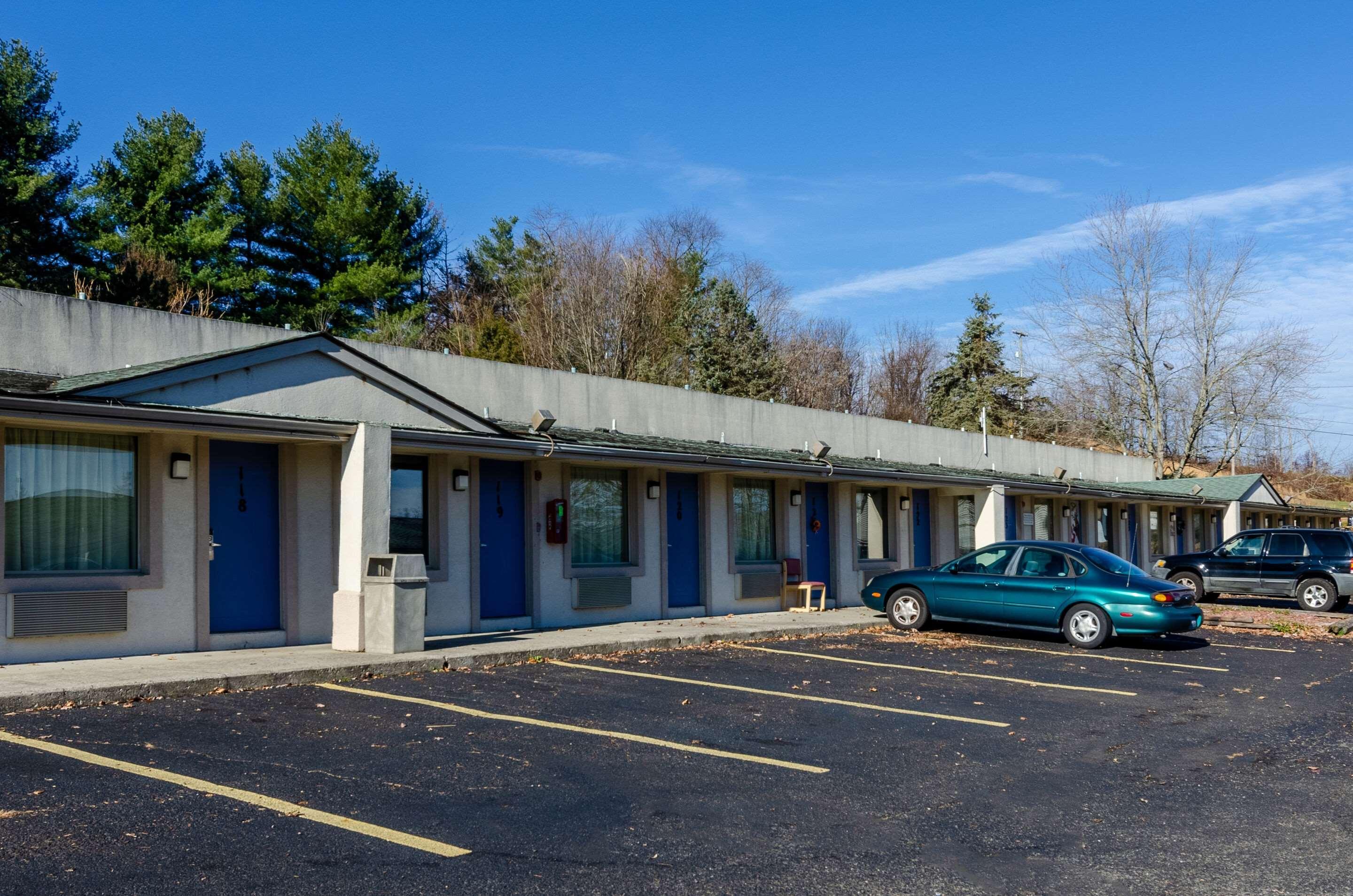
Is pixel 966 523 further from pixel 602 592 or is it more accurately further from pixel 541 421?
pixel 541 421

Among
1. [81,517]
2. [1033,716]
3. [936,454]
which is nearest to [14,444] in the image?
[81,517]

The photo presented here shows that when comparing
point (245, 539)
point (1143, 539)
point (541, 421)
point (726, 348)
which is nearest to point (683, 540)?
point (541, 421)

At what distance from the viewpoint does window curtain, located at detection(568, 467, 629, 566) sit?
1720 centimetres

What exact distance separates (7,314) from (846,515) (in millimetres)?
14963

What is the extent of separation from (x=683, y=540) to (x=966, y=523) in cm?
1008

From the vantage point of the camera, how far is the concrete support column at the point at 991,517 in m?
24.2

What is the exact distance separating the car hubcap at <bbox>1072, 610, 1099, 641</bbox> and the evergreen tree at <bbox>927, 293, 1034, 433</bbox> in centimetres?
4453

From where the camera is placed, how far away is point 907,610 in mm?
17422

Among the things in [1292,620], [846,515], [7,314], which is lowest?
[1292,620]

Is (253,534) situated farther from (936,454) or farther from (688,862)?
(936,454)

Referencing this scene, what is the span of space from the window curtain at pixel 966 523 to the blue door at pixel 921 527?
140 centimetres

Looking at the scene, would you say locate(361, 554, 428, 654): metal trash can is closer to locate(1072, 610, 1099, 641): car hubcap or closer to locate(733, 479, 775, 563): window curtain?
locate(733, 479, 775, 563): window curtain

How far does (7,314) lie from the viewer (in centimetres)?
1179

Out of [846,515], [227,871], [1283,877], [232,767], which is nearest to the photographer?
[227,871]
